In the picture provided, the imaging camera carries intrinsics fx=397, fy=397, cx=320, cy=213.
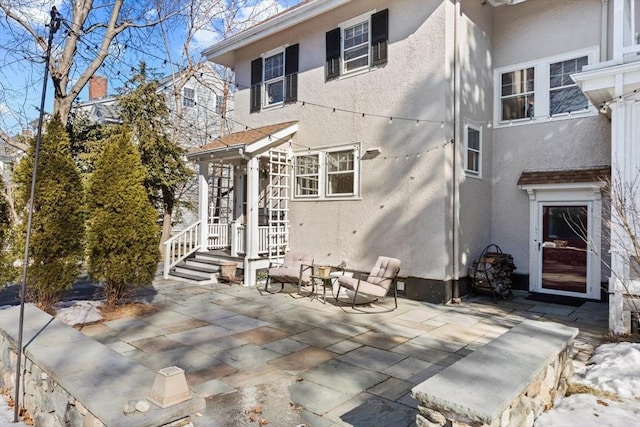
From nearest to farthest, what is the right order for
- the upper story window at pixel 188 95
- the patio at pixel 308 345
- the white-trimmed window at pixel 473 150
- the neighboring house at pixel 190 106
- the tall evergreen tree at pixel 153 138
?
the patio at pixel 308 345 < the white-trimmed window at pixel 473 150 < the tall evergreen tree at pixel 153 138 < the neighboring house at pixel 190 106 < the upper story window at pixel 188 95

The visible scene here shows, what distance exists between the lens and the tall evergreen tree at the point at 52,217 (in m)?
6.04

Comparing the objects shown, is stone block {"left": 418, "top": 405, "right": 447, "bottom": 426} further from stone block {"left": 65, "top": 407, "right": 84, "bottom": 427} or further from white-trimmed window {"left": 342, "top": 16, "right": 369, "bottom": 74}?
white-trimmed window {"left": 342, "top": 16, "right": 369, "bottom": 74}

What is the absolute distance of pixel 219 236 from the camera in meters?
11.6

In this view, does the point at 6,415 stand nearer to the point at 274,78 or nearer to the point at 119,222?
the point at 119,222

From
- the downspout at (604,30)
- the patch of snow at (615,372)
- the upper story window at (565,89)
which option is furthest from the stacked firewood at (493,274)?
the downspout at (604,30)

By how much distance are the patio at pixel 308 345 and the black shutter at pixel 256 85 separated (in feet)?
18.7

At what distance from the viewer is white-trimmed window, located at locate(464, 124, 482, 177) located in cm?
851

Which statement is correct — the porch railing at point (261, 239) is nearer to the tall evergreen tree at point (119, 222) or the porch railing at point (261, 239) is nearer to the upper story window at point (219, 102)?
the tall evergreen tree at point (119, 222)

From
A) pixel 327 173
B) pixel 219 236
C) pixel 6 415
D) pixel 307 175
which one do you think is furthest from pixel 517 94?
pixel 6 415

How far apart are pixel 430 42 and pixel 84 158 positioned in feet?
35.5

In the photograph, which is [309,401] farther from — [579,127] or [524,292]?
[579,127]

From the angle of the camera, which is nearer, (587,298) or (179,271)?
(587,298)

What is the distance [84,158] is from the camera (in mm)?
12539

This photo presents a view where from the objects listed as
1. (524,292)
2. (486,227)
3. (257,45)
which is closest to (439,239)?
(486,227)
